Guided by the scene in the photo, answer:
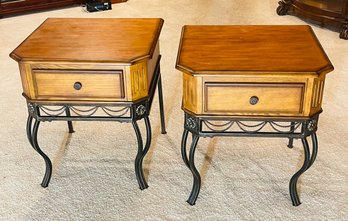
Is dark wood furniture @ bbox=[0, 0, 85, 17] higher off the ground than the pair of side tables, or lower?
lower

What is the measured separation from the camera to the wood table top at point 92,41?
60.9 inches

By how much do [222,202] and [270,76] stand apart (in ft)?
1.81

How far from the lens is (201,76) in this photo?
1.44 meters

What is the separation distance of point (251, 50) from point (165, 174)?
632mm

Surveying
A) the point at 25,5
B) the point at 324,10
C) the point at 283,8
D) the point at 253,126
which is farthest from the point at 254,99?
the point at 25,5

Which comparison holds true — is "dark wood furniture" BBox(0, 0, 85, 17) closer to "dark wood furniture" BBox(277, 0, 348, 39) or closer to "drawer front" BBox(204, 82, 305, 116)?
"dark wood furniture" BBox(277, 0, 348, 39)

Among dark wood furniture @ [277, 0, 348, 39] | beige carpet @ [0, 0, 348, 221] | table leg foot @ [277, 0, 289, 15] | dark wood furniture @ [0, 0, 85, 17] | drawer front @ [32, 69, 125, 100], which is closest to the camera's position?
drawer front @ [32, 69, 125, 100]

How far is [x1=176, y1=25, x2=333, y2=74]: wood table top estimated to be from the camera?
4.75ft

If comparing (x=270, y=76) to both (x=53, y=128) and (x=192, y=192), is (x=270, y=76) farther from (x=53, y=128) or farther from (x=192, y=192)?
(x=53, y=128)

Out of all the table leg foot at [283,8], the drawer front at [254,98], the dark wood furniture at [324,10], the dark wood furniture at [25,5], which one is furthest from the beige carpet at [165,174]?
the dark wood furniture at [25,5]

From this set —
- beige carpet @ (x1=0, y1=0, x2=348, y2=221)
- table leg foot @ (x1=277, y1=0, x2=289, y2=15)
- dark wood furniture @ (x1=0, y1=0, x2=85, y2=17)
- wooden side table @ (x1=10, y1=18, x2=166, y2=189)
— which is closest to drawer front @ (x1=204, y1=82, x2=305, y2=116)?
wooden side table @ (x1=10, y1=18, x2=166, y2=189)

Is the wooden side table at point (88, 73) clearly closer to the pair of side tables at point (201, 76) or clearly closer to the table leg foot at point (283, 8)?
the pair of side tables at point (201, 76)

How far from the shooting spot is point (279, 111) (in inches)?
58.1

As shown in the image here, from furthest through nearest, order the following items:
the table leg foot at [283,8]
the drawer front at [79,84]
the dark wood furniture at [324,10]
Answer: the table leg foot at [283,8] → the dark wood furniture at [324,10] → the drawer front at [79,84]
